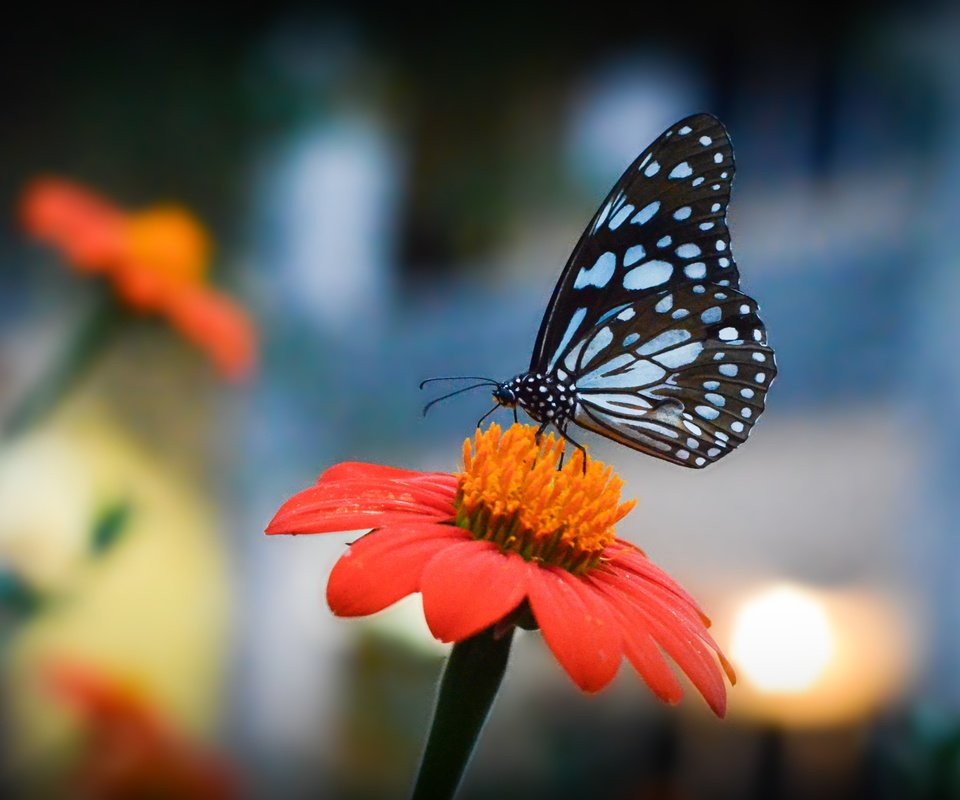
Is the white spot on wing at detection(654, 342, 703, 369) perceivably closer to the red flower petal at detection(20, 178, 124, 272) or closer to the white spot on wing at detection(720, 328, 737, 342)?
the white spot on wing at detection(720, 328, 737, 342)

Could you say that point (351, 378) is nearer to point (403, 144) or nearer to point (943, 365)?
point (403, 144)

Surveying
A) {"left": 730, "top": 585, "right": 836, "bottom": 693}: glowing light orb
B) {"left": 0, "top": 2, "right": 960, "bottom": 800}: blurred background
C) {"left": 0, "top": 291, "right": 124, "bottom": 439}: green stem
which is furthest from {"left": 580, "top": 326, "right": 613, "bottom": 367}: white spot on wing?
{"left": 730, "top": 585, "right": 836, "bottom": 693}: glowing light orb

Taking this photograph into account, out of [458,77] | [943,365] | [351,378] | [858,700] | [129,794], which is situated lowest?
[129,794]

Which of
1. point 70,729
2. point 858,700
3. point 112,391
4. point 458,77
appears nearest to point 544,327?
point 70,729

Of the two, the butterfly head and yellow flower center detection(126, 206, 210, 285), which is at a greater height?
yellow flower center detection(126, 206, 210, 285)

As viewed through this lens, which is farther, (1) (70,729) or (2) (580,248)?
(1) (70,729)

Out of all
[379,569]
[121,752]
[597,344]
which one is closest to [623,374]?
[597,344]
